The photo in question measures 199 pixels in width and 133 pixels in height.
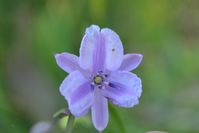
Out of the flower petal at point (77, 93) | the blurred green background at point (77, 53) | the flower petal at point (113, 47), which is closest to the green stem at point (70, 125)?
the flower petal at point (77, 93)

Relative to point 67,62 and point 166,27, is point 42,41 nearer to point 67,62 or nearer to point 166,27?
point 166,27

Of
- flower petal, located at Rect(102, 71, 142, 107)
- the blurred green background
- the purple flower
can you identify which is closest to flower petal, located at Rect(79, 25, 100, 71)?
the purple flower

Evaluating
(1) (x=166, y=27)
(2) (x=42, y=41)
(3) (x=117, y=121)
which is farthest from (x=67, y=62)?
(1) (x=166, y=27)

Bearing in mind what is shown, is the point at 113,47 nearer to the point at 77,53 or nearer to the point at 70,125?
the point at 70,125

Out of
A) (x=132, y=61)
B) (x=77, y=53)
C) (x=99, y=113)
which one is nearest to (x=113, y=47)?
(x=132, y=61)

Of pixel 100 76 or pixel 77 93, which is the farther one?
pixel 100 76

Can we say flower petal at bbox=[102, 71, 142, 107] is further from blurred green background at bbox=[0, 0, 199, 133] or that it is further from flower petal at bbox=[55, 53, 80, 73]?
blurred green background at bbox=[0, 0, 199, 133]
